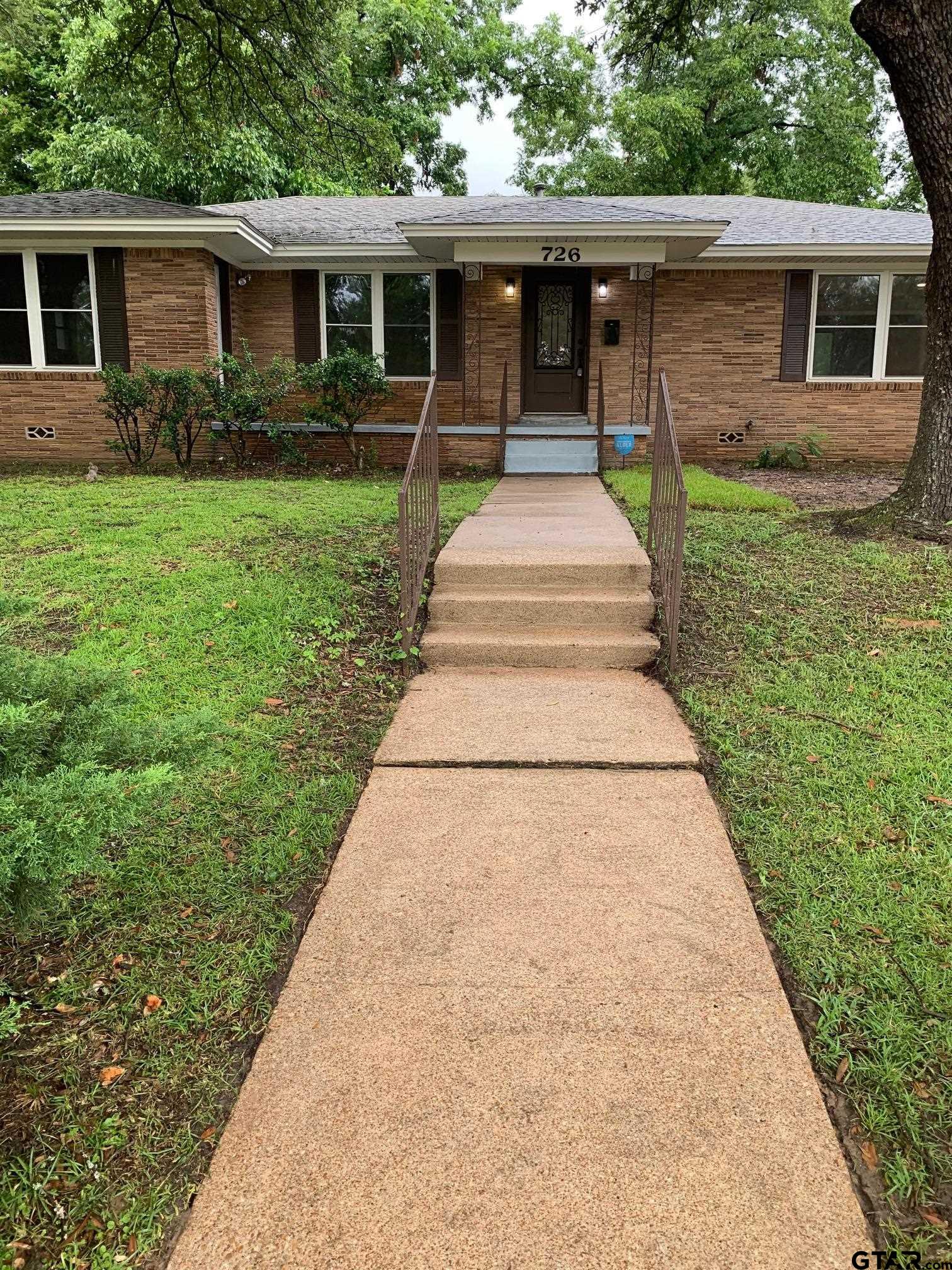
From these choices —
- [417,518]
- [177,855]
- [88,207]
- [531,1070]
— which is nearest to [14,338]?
[88,207]

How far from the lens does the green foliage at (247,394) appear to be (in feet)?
36.6

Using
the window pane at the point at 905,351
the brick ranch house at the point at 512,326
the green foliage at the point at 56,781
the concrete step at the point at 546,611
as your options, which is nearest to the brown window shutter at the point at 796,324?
the brick ranch house at the point at 512,326

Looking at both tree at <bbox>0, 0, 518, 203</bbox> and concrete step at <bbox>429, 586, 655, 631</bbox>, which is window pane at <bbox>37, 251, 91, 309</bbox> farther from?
concrete step at <bbox>429, 586, 655, 631</bbox>

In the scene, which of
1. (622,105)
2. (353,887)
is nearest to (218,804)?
(353,887)

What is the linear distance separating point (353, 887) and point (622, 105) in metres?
21.9

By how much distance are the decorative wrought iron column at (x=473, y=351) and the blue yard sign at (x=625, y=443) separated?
6.42ft

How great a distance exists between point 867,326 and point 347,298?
284 inches

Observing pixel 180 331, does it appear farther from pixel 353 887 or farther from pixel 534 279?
pixel 353 887

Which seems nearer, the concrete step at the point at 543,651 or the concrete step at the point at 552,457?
the concrete step at the point at 543,651

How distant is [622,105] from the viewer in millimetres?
20453

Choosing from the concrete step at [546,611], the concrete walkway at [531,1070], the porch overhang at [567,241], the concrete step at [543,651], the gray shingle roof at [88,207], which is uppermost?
the gray shingle roof at [88,207]

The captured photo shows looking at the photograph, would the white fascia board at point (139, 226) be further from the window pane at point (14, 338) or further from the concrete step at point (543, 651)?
the concrete step at point (543, 651)

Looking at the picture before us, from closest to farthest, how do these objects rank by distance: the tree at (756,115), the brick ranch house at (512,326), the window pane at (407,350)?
the brick ranch house at (512,326)
the window pane at (407,350)
the tree at (756,115)

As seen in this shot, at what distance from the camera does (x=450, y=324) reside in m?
12.5
